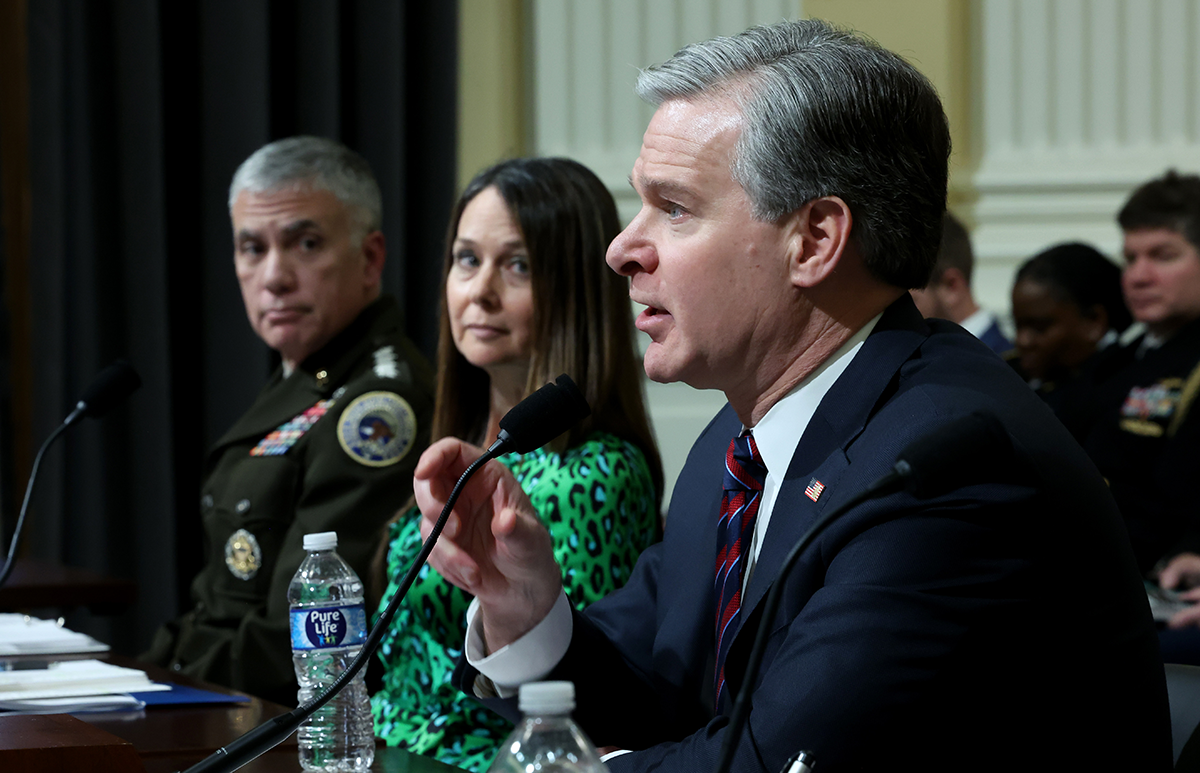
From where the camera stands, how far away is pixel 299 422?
Result: 100 inches

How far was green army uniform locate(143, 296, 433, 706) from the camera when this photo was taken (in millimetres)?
2287

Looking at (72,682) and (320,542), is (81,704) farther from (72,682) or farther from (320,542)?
(320,542)

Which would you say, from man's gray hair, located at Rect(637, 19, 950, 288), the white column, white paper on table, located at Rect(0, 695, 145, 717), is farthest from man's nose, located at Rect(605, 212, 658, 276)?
the white column

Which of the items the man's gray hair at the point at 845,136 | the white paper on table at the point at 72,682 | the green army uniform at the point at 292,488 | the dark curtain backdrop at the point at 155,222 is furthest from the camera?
the dark curtain backdrop at the point at 155,222

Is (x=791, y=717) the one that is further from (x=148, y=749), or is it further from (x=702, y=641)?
(x=148, y=749)

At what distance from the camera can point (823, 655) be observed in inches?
41.3

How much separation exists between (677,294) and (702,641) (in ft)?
1.19

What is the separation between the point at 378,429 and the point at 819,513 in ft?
4.37

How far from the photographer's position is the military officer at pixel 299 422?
2.32 m

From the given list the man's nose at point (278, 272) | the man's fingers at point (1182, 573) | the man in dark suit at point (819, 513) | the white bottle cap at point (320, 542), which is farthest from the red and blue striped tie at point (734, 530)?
the man's fingers at point (1182, 573)

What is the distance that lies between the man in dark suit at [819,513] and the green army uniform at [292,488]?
824mm

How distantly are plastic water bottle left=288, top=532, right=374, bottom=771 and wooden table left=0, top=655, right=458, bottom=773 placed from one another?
23 millimetres

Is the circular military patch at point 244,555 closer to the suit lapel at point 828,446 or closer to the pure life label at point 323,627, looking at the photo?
the pure life label at point 323,627

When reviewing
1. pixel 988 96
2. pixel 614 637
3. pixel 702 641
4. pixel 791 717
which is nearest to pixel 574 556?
pixel 614 637
